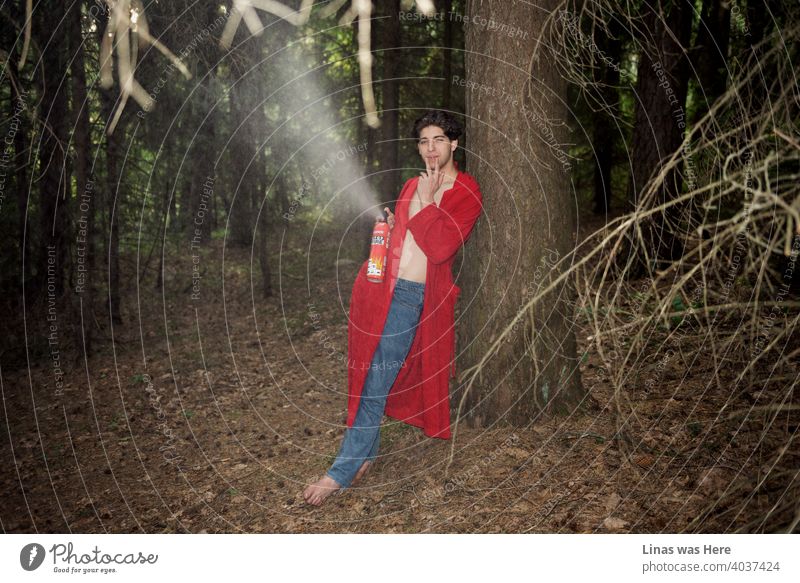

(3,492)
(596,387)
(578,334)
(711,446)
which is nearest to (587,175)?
(578,334)

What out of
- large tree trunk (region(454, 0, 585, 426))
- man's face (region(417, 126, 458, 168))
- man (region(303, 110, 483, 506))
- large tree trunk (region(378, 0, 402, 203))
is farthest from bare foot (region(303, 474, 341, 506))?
large tree trunk (region(378, 0, 402, 203))

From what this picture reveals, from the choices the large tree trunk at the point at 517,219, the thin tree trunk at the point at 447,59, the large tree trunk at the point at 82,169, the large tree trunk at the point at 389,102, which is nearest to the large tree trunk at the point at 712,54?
the thin tree trunk at the point at 447,59

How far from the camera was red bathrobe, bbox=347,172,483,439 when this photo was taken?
396cm

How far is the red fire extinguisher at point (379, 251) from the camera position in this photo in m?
4.01

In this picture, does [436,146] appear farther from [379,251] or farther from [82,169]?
[82,169]

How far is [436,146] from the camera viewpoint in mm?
3965

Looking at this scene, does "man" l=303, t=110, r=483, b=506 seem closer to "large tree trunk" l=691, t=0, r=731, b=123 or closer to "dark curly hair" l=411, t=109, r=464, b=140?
"dark curly hair" l=411, t=109, r=464, b=140

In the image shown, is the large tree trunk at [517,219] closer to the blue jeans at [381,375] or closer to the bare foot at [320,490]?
the blue jeans at [381,375]

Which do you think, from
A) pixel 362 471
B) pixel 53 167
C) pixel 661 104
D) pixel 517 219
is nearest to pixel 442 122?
pixel 517 219

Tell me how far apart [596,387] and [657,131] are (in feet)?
13.2

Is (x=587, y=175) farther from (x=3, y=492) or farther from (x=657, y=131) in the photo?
(x=3, y=492)

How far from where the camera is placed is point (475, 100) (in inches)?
156
